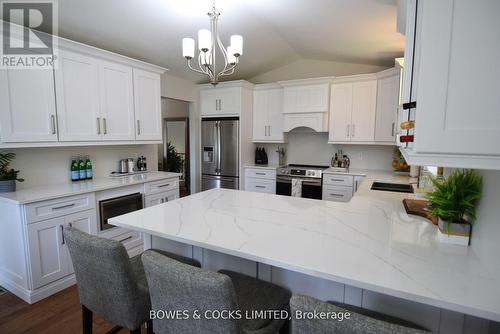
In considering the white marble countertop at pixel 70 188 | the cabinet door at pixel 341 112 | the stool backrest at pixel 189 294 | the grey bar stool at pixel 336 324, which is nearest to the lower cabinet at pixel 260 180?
the cabinet door at pixel 341 112

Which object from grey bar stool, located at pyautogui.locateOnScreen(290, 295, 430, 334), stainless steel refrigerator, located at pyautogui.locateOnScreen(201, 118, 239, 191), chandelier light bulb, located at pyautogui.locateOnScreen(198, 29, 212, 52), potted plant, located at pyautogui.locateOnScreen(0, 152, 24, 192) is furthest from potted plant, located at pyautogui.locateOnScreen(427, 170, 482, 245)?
stainless steel refrigerator, located at pyautogui.locateOnScreen(201, 118, 239, 191)

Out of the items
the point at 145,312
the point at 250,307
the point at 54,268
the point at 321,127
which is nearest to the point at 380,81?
the point at 321,127

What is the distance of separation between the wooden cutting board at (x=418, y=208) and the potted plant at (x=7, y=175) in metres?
3.22

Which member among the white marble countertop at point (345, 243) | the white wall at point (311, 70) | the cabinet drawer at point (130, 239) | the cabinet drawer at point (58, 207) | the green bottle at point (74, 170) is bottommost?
the cabinet drawer at point (130, 239)

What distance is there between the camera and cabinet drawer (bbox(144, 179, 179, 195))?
319 cm

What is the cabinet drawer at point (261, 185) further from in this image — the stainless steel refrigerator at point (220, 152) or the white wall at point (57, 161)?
the white wall at point (57, 161)

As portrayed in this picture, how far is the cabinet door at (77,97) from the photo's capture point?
255 cm

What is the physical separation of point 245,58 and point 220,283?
382cm

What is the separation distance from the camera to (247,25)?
10.2 feet

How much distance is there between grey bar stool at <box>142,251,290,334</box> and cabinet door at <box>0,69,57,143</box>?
6.84ft

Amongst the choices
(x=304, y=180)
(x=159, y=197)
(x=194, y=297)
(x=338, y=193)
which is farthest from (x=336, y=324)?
(x=304, y=180)

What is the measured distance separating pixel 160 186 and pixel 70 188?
1008 millimetres

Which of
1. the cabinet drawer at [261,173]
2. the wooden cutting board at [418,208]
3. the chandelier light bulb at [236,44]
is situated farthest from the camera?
the cabinet drawer at [261,173]

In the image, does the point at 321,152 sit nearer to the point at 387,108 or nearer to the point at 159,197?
the point at 387,108
